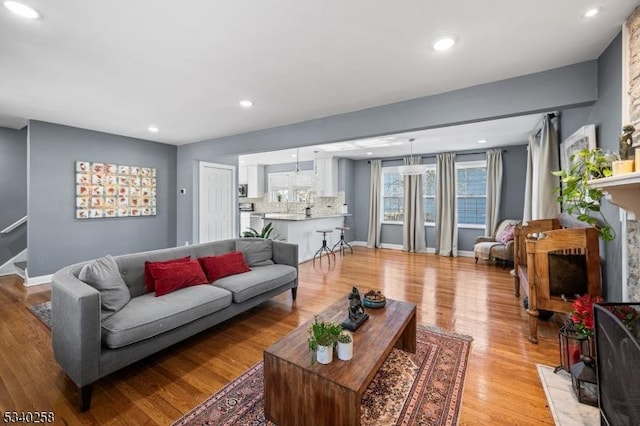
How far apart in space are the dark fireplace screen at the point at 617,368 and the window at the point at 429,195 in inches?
231

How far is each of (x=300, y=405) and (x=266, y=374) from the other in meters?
0.26

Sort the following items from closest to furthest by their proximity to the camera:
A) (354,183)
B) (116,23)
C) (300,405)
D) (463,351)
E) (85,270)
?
(300,405) → (116,23) → (85,270) → (463,351) → (354,183)

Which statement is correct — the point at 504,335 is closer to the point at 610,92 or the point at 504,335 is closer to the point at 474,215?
the point at 610,92

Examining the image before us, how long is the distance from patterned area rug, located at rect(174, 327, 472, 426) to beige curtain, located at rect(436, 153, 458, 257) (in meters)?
4.53

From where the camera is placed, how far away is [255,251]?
358 cm

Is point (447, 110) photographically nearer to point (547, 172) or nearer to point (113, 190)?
point (547, 172)

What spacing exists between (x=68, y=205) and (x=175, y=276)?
321 cm

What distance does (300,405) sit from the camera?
1508 mm

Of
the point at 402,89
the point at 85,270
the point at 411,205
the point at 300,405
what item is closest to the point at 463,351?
the point at 300,405

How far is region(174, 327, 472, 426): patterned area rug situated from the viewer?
1.66 metres

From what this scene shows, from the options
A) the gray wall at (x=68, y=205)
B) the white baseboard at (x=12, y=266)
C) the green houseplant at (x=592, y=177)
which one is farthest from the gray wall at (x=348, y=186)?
the white baseboard at (x=12, y=266)

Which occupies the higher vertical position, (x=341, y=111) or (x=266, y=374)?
(x=341, y=111)

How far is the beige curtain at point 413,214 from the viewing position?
22.5 ft

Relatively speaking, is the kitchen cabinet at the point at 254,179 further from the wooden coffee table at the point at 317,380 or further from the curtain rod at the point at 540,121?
the wooden coffee table at the point at 317,380
